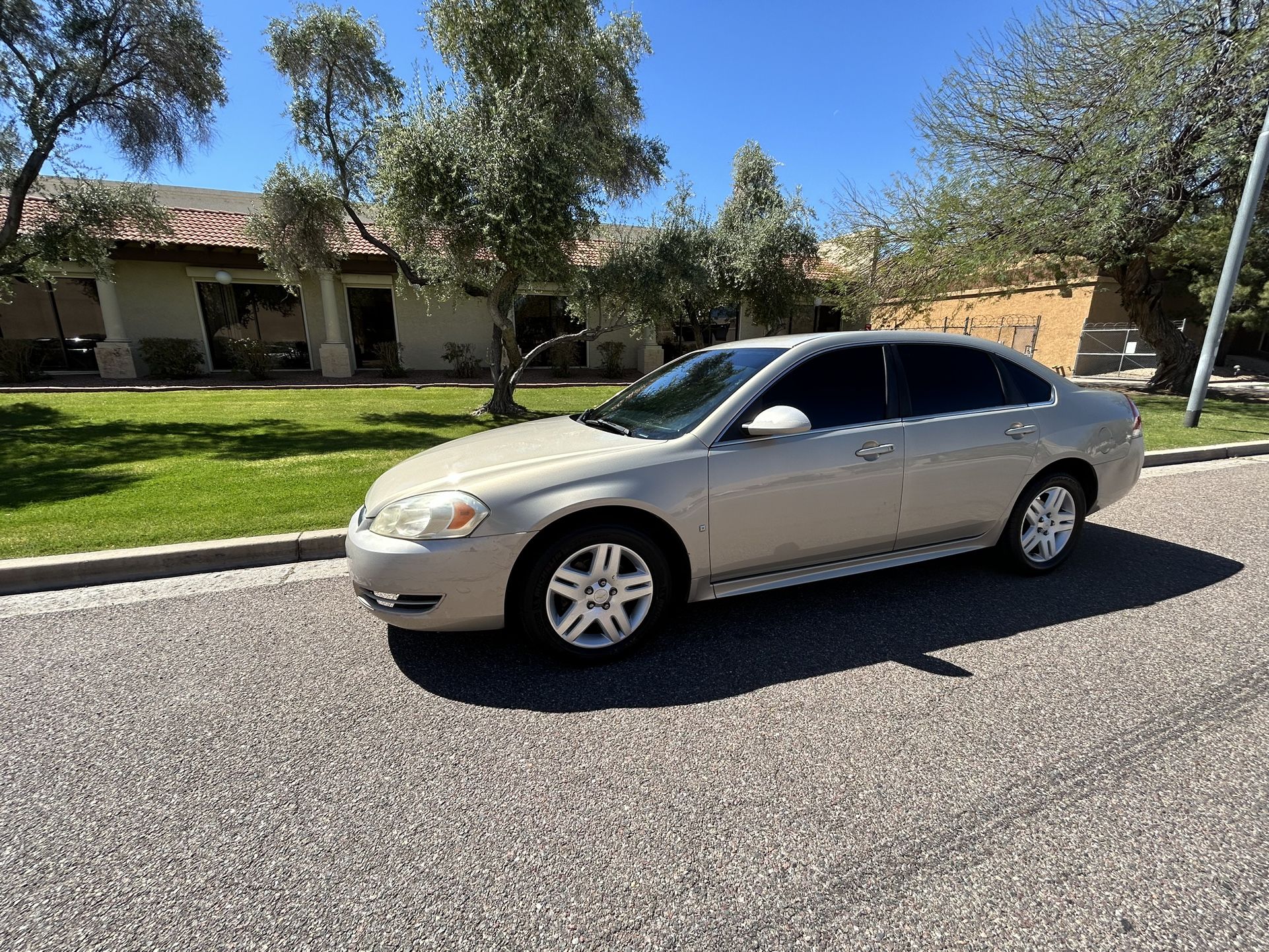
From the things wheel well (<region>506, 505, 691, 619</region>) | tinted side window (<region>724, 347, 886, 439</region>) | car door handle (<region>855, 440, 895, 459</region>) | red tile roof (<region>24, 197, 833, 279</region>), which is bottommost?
wheel well (<region>506, 505, 691, 619</region>)

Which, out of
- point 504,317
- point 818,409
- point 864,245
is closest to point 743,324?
point 864,245

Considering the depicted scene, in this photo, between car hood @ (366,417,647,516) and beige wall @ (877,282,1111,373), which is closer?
car hood @ (366,417,647,516)

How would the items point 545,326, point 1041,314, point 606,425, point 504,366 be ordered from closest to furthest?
point 606,425 < point 504,366 < point 545,326 < point 1041,314

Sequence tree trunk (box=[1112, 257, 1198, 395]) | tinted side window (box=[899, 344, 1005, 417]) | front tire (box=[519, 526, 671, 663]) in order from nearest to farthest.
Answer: front tire (box=[519, 526, 671, 663]) < tinted side window (box=[899, 344, 1005, 417]) < tree trunk (box=[1112, 257, 1198, 395])

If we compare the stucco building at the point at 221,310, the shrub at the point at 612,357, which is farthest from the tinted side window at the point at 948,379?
the shrub at the point at 612,357

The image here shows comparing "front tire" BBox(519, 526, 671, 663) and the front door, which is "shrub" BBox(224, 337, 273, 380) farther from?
the front door

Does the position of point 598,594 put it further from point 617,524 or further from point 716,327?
point 716,327

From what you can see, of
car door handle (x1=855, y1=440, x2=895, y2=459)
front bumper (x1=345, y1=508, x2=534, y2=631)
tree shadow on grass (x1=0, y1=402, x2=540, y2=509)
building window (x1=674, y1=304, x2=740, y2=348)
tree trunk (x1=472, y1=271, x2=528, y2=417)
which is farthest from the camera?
building window (x1=674, y1=304, x2=740, y2=348)

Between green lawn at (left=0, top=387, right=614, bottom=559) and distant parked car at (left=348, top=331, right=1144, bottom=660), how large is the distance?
Result: 2401 millimetres

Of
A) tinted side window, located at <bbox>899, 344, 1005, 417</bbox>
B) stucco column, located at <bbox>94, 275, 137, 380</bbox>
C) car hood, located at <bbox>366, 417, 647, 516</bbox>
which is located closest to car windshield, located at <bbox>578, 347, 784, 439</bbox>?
car hood, located at <bbox>366, 417, 647, 516</bbox>

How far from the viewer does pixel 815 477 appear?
3.11m

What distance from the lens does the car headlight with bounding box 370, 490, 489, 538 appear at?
2674 millimetres

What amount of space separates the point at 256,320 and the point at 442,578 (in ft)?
58.6

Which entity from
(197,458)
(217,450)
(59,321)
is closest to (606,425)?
(197,458)
